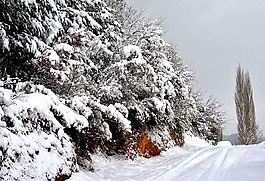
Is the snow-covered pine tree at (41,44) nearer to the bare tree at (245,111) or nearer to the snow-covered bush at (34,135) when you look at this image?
the snow-covered bush at (34,135)

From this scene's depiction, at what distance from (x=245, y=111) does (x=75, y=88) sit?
832 inches

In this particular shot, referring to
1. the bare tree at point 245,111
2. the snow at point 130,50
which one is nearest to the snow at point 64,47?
the snow at point 130,50

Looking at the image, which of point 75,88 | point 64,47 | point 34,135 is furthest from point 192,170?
point 64,47

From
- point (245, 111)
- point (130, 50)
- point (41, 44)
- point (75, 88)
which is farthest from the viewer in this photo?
point (245, 111)

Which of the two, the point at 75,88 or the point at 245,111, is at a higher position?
the point at 245,111

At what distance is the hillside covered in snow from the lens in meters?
5.67

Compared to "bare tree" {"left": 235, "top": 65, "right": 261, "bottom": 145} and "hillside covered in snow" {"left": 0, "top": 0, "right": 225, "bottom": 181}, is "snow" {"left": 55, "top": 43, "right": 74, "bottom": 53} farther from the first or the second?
"bare tree" {"left": 235, "top": 65, "right": 261, "bottom": 145}

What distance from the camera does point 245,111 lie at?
86.9 ft

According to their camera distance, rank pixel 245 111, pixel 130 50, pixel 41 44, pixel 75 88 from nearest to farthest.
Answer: pixel 41 44
pixel 75 88
pixel 130 50
pixel 245 111

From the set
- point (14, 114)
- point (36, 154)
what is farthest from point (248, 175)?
point (14, 114)

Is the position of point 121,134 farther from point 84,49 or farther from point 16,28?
point 16,28

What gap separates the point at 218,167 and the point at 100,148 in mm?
3428

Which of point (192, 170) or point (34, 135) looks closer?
point (34, 135)

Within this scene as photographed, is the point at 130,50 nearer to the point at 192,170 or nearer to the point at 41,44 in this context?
the point at 41,44
